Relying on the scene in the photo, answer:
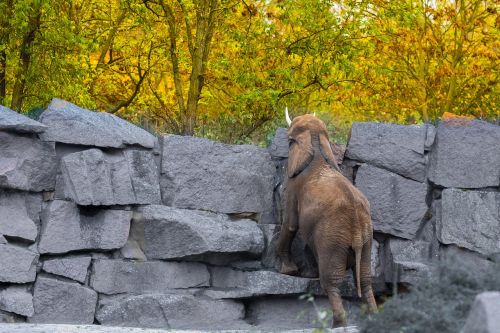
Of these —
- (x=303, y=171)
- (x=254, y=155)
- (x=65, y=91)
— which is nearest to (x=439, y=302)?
(x=303, y=171)

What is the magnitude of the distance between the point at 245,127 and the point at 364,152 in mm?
2903

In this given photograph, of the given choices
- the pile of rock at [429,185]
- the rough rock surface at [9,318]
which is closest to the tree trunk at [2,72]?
the rough rock surface at [9,318]

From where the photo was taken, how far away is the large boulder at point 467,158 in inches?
402

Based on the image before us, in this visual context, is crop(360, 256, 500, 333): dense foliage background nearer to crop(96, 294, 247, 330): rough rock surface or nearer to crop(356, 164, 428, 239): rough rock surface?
crop(96, 294, 247, 330): rough rock surface

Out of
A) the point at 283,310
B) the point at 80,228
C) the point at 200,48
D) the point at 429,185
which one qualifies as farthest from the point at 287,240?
the point at 200,48

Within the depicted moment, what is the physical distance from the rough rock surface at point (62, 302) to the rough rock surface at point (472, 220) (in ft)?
11.3

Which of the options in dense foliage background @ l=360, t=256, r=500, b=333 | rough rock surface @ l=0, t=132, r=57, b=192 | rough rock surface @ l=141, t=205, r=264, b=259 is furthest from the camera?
rough rock surface @ l=141, t=205, r=264, b=259

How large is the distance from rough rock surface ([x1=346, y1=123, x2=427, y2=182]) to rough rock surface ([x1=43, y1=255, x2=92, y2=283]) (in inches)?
109

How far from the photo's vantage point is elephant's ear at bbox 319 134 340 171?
9641mm

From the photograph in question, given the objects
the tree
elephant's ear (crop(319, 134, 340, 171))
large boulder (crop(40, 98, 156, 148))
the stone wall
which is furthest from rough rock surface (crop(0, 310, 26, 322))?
the tree

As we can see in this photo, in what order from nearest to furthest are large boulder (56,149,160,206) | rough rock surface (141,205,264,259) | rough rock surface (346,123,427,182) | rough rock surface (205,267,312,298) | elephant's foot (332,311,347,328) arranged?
elephant's foot (332,311,347,328) < large boulder (56,149,160,206) < rough rock surface (141,205,264,259) < rough rock surface (205,267,312,298) < rough rock surface (346,123,427,182)

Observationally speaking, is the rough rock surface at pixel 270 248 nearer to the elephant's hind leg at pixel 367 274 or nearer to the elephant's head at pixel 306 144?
the elephant's head at pixel 306 144

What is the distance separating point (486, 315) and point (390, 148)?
562 cm

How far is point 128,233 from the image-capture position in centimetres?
958
